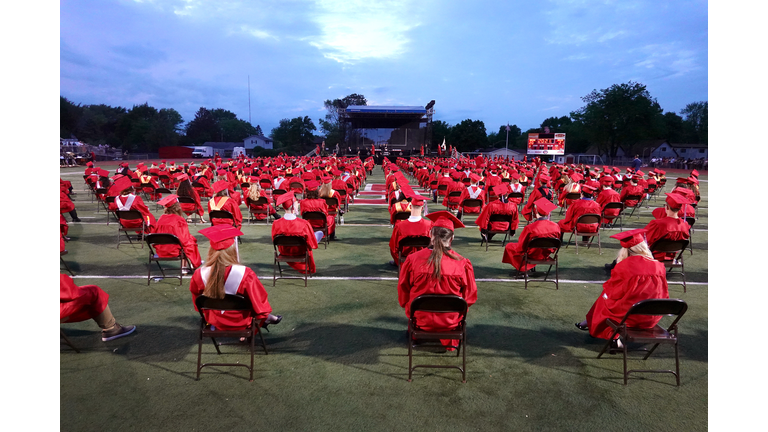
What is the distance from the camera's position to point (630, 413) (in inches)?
123

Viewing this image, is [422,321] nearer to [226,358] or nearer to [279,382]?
[279,382]

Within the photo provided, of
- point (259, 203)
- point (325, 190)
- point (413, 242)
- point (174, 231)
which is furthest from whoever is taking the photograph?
point (259, 203)

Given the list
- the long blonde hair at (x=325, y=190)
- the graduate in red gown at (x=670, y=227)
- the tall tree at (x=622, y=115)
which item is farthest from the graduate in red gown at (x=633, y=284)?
the tall tree at (x=622, y=115)

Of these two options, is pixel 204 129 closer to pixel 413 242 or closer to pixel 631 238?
pixel 413 242

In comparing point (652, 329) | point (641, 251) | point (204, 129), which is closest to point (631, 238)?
point (641, 251)

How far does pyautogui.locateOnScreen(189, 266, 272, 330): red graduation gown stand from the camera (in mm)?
3578

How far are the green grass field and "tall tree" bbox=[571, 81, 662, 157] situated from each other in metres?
62.7

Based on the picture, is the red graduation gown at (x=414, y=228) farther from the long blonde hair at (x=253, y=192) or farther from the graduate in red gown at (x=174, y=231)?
the long blonde hair at (x=253, y=192)

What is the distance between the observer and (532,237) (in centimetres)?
577

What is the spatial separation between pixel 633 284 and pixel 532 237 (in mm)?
2132

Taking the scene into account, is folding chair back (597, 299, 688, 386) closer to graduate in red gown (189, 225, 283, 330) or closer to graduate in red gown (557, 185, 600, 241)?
graduate in red gown (189, 225, 283, 330)

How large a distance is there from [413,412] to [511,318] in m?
2.20

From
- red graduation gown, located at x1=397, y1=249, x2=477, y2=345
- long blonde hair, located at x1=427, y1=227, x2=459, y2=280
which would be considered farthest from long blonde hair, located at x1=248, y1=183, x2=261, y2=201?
long blonde hair, located at x1=427, y1=227, x2=459, y2=280

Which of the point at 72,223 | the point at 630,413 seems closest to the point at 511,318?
the point at 630,413
